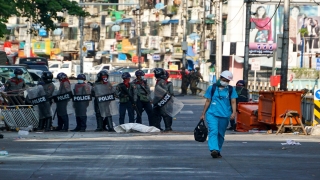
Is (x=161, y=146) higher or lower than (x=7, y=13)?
lower

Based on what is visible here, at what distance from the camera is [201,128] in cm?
1566

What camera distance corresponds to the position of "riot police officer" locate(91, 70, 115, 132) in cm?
2384

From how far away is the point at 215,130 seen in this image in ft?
49.2

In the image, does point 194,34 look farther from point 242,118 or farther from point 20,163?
point 20,163

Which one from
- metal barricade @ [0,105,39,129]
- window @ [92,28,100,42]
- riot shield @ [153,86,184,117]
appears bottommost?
metal barricade @ [0,105,39,129]

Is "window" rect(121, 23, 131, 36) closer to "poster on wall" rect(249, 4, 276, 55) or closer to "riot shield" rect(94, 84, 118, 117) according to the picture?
"poster on wall" rect(249, 4, 276, 55)

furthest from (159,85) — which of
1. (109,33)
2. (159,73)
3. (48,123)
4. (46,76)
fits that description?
(109,33)

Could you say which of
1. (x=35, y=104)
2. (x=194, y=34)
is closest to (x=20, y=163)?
(x=35, y=104)

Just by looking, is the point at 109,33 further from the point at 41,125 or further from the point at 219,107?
the point at 219,107

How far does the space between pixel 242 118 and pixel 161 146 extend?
752cm

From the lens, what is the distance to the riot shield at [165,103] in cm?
2364

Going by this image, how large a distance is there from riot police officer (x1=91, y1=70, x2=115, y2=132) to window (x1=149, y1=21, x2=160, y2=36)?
74.1 meters

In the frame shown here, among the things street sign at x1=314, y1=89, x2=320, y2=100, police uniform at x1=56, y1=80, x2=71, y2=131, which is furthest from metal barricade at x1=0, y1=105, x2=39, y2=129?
street sign at x1=314, y1=89, x2=320, y2=100

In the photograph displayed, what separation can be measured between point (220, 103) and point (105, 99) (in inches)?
364
